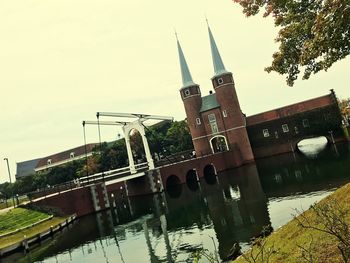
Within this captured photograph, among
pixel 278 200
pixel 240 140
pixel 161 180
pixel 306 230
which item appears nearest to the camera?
pixel 306 230

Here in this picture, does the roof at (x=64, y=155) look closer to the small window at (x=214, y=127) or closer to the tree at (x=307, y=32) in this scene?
the small window at (x=214, y=127)

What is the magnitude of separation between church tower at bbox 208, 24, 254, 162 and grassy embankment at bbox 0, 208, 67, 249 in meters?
29.5

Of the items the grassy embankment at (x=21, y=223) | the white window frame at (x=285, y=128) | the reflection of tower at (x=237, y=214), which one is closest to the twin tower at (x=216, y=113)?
the white window frame at (x=285, y=128)

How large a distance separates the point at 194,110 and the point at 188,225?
36360 millimetres

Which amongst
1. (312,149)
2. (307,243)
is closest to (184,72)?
(312,149)

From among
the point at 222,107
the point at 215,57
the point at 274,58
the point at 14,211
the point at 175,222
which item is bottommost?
the point at 175,222

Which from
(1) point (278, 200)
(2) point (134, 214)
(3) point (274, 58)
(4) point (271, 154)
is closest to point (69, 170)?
(4) point (271, 154)

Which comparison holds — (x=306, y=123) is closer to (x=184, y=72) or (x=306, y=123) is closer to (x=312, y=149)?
(x=312, y=149)

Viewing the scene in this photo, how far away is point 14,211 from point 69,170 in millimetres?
38124

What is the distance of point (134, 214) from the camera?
97.0 ft

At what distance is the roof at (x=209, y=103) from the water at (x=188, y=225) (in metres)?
25.0

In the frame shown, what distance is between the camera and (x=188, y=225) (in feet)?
66.2

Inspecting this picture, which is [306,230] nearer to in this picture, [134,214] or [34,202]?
[134,214]

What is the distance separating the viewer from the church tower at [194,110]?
55.2 m
